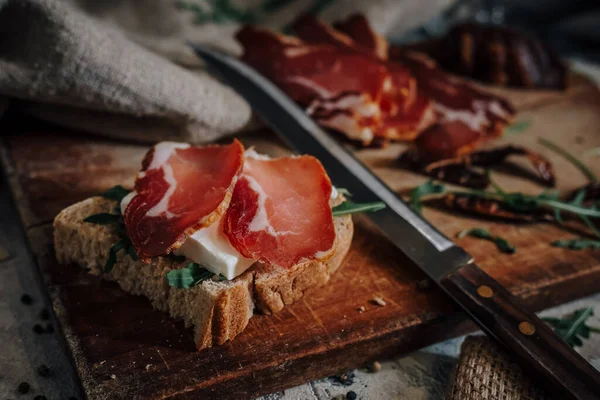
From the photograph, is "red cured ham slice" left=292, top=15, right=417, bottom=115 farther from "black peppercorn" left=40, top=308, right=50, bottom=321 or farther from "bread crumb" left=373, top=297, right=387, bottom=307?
"black peppercorn" left=40, top=308, right=50, bottom=321

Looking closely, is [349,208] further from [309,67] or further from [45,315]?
[309,67]

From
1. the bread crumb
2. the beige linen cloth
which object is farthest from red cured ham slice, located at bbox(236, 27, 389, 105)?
the bread crumb

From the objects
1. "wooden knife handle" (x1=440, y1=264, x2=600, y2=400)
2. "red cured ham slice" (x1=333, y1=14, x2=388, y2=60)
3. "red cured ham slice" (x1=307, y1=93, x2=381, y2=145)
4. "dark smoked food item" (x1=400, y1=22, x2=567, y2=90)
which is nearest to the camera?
"wooden knife handle" (x1=440, y1=264, x2=600, y2=400)

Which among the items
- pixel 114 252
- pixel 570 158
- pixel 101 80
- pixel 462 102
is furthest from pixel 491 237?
pixel 101 80

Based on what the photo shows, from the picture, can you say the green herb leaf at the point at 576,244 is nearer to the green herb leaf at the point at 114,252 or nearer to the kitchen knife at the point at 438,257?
the kitchen knife at the point at 438,257

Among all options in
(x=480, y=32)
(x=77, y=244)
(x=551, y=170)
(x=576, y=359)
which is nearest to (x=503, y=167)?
(x=551, y=170)

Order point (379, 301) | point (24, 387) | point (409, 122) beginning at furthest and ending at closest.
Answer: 1. point (409, 122)
2. point (379, 301)
3. point (24, 387)
